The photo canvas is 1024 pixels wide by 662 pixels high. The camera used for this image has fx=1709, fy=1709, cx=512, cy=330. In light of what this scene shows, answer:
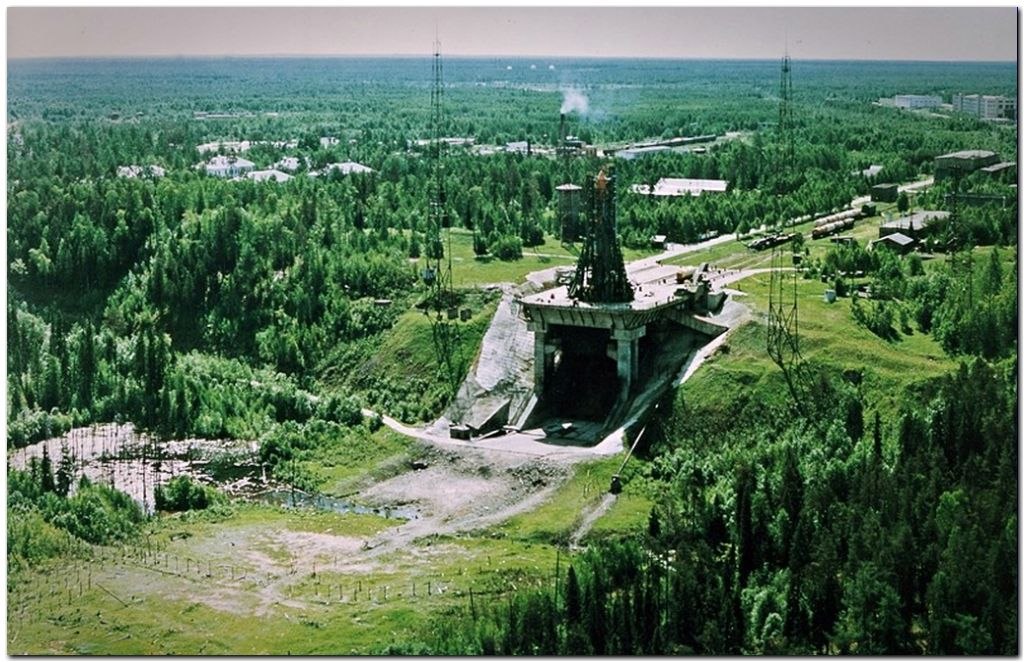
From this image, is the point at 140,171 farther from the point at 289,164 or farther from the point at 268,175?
the point at 289,164

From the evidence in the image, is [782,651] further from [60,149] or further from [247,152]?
[247,152]

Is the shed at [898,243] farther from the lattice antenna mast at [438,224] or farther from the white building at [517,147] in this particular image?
the white building at [517,147]

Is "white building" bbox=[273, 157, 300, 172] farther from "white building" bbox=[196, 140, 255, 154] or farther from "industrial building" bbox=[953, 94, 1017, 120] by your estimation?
"industrial building" bbox=[953, 94, 1017, 120]

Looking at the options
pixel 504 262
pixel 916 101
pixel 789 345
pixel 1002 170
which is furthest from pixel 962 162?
pixel 789 345

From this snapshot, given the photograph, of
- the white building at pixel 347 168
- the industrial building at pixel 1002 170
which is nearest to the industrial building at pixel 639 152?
the white building at pixel 347 168

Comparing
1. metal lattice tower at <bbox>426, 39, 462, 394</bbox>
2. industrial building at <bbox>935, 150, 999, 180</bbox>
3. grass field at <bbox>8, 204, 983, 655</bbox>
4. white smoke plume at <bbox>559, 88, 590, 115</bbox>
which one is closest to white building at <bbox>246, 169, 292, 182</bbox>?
metal lattice tower at <bbox>426, 39, 462, 394</bbox>

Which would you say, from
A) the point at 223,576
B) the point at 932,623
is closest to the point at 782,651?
the point at 932,623
